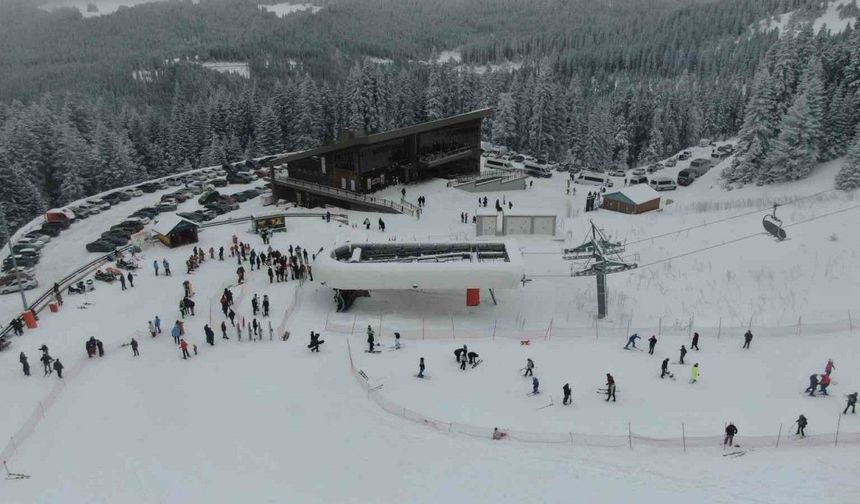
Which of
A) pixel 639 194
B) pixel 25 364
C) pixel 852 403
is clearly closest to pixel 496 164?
pixel 639 194

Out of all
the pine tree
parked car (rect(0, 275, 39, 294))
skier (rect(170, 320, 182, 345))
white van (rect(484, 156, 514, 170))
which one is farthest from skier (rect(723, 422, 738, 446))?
white van (rect(484, 156, 514, 170))

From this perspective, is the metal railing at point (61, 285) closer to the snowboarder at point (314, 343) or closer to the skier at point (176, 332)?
the skier at point (176, 332)

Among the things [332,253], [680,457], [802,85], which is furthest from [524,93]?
[680,457]

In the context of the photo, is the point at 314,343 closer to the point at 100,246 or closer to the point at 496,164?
the point at 100,246

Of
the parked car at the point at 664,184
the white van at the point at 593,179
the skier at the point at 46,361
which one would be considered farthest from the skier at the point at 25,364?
the parked car at the point at 664,184

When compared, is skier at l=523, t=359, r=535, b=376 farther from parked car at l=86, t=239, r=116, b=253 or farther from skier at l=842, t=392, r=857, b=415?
parked car at l=86, t=239, r=116, b=253
